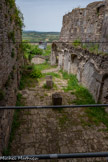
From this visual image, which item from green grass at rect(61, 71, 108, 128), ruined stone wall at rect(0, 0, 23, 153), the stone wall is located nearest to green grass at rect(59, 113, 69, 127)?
green grass at rect(61, 71, 108, 128)

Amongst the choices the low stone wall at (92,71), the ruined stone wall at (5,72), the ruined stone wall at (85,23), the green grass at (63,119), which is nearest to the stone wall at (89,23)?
the ruined stone wall at (85,23)

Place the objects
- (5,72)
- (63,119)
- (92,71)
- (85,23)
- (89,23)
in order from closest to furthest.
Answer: (5,72) < (63,119) < (92,71) < (89,23) < (85,23)

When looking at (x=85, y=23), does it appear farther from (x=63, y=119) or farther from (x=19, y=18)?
(x=63, y=119)

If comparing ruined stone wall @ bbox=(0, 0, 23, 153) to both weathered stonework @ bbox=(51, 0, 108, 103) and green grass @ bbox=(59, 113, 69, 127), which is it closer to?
green grass @ bbox=(59, 113, 69, 127)

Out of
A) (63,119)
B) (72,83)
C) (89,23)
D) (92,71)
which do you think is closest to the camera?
(63,119)

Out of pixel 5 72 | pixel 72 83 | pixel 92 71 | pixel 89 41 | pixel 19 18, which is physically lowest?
pixel 72 83

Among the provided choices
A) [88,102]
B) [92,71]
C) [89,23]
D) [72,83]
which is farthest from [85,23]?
[88,102]

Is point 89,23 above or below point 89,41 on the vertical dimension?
above

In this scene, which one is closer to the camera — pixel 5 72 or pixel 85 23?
pixel 5 72

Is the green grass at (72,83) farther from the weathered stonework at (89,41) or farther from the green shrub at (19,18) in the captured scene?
the green shrub at (19,18)

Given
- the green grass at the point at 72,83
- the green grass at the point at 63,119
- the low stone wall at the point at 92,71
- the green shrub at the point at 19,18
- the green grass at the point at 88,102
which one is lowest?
the green grass at the point at 63,119

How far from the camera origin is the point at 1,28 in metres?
4.67

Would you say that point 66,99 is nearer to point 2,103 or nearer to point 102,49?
point 102,49

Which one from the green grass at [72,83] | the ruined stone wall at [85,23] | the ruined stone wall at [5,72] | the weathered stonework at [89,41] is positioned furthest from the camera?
the green grass at [72,83]
